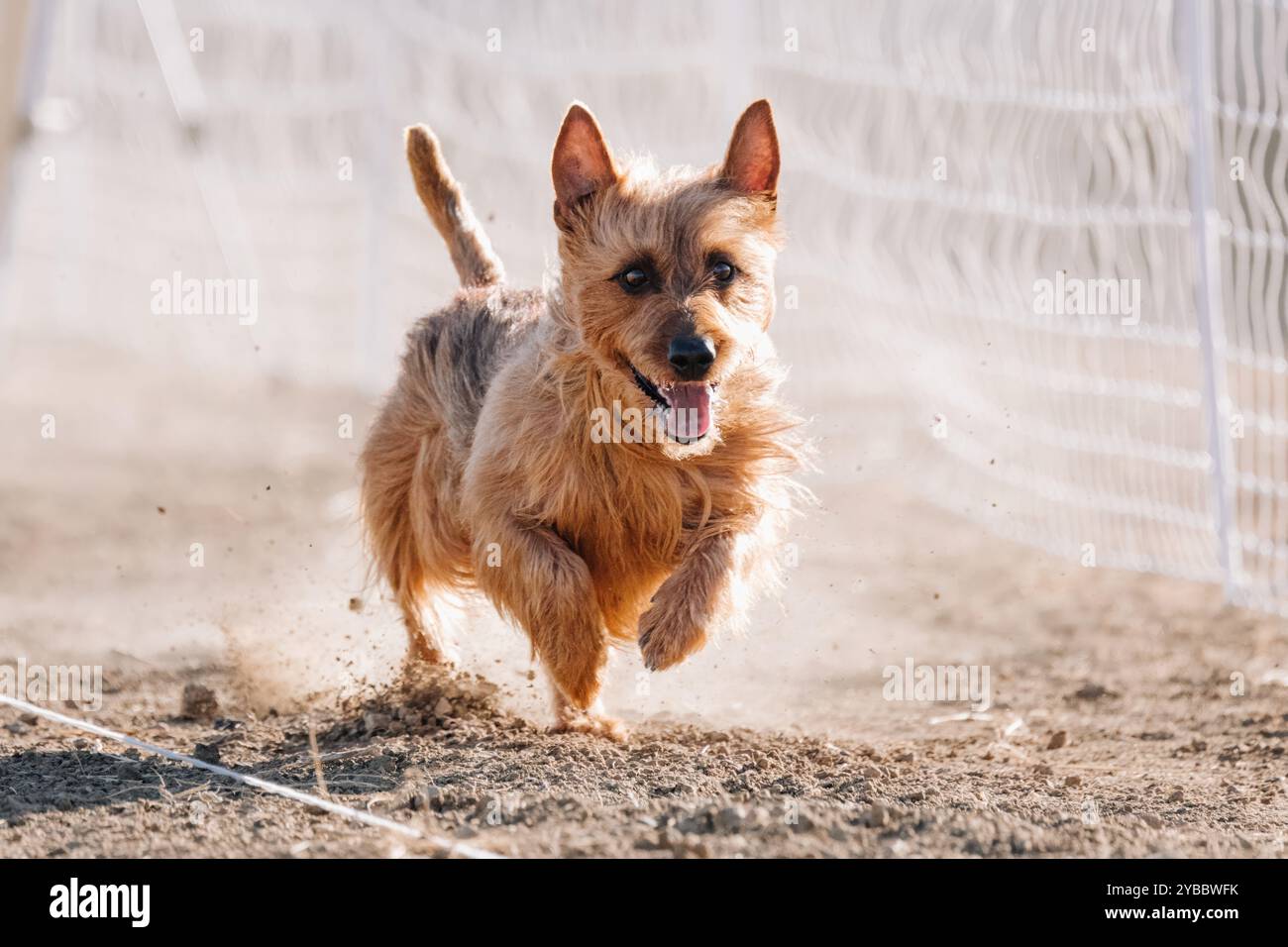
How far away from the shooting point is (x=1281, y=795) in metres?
4.14

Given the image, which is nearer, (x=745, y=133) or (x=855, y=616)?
(x=745, y=133)

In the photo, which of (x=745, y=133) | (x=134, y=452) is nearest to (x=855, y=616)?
(x=745, y=133)

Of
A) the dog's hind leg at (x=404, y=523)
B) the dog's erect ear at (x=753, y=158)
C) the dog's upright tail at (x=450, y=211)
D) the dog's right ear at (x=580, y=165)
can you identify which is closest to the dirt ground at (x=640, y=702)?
the dog's hind leg at (x=404, y=523)

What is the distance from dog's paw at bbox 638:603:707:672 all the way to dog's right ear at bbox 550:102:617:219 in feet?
3.88

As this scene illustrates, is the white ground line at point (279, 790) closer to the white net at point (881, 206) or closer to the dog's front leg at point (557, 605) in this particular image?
the dog's front leg at point (557, 605)

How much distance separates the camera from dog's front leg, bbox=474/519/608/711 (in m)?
4.47

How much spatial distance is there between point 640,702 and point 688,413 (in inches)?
68.0

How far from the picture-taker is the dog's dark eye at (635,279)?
4234 mm

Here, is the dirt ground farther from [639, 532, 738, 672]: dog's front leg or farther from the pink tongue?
the pink tongue

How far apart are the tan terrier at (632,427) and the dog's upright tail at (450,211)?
63 cm

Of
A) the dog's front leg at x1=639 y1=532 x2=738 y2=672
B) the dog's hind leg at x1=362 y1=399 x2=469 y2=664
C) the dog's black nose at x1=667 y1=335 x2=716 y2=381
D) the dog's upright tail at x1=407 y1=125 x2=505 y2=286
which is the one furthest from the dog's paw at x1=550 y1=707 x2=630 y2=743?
the dog's upright tail at x1=407 y1=125 x2=505 y2=286

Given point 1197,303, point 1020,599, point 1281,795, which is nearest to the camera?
point 1281,795
